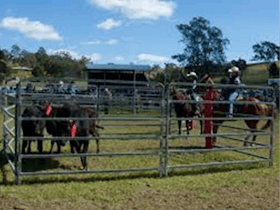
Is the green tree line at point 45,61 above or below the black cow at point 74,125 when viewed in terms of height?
above

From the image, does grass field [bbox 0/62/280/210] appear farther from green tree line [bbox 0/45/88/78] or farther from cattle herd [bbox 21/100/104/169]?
green tree line [bbox 0/45/88/78]

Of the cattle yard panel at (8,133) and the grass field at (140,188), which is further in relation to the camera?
the cattle yard panel at (8,133)

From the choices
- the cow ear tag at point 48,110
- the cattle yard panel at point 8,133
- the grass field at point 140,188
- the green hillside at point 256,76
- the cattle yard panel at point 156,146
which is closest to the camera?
the grass field at point 140,188

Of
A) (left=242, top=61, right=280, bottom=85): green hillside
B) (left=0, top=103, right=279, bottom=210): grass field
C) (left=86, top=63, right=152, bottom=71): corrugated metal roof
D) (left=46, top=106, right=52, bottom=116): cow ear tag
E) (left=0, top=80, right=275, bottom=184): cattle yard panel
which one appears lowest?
(left=0, top=103, right=279, bottom=210): grass field

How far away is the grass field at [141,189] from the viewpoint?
19.0ft

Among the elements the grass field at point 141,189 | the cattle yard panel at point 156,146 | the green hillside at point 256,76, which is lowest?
the grass field at point 141,189

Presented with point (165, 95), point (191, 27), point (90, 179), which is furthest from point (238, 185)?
point (191, 27)

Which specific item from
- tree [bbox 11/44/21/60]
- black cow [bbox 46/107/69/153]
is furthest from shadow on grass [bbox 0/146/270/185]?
tree [bbox 11/44/21/60]

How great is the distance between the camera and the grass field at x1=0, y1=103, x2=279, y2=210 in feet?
19.0

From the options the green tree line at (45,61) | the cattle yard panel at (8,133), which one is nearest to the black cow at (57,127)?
the cattle yard panel at (8,133)

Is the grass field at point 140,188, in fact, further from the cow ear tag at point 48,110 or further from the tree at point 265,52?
the tree at point 265,52

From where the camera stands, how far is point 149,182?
6996mm

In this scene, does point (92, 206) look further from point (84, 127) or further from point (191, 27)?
point (191, 27)

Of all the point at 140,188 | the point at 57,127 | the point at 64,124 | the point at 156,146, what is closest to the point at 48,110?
the point at 57,127
